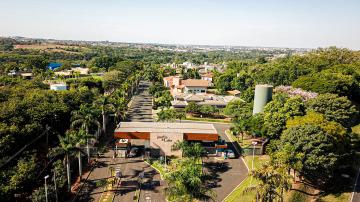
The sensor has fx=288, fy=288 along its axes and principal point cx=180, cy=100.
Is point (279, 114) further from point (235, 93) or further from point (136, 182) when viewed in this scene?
point (235, 93)

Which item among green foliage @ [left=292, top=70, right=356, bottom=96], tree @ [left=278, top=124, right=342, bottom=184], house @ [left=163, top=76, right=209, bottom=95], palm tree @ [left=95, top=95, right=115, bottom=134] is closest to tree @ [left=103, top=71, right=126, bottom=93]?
house @ [left=163, top=76, right=209, bottom=95]

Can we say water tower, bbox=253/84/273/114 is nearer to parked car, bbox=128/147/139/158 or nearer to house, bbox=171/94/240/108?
house, bbox=171/94/240/108

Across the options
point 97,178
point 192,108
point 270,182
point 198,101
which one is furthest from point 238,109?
point 270,182

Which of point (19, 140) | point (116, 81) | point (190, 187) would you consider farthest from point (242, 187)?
point (116, 81)

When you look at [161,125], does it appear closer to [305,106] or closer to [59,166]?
[59,166]

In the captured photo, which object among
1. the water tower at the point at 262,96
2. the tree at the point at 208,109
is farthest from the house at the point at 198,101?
the water tower at the point at 262,96
